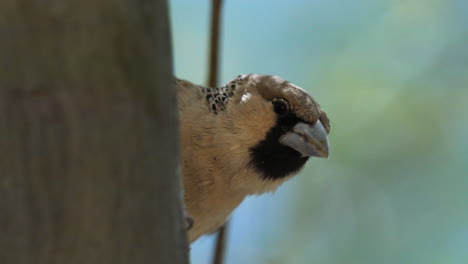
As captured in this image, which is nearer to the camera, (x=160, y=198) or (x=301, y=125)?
(x=160, y=198)

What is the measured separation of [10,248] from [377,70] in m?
4.62

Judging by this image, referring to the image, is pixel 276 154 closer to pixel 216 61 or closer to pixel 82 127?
pixel 216 61

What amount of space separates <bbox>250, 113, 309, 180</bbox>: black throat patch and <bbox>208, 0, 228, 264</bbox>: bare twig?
0.63 m

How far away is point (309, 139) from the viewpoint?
403 centimetres

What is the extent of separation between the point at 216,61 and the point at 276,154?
0.76 m

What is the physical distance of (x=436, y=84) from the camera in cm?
609

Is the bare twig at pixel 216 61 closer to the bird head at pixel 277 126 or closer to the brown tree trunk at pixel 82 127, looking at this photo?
the bird head at pixel 277 126

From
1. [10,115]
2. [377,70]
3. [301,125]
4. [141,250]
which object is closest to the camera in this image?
[10,115]

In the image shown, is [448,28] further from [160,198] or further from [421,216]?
[160,198]

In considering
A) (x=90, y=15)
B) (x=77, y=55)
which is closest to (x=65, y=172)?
(x=77, y=55)

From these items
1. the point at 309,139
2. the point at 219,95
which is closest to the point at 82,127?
the point at 309,139

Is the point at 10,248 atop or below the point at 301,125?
atop

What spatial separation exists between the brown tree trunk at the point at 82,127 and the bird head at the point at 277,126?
2206 millimetres

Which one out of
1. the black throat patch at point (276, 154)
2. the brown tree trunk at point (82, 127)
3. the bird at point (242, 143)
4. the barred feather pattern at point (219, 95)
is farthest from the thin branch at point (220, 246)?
the brown tree trunk at point (82, 127)
